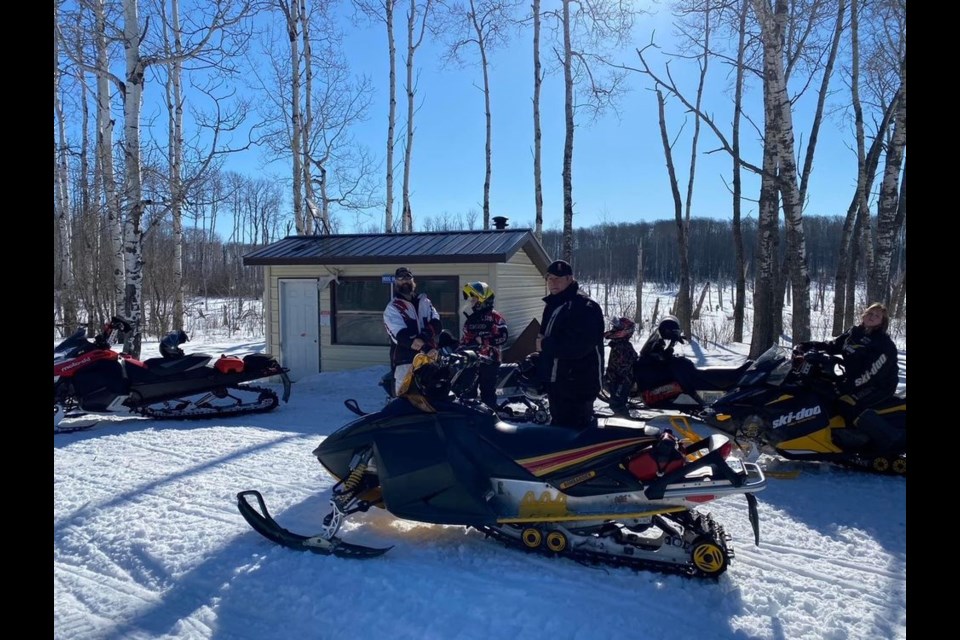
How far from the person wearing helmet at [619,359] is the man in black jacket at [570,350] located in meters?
2.20

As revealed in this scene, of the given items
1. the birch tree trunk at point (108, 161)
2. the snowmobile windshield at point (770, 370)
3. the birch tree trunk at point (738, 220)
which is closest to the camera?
the snowmobile windshield at point (770, 370)

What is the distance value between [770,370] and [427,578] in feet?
11.1

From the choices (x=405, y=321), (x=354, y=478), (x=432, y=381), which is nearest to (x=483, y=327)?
(x=405, y=321)

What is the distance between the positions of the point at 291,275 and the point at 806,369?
26.1 ft

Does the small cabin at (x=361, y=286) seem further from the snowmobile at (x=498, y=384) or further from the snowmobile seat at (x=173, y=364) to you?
the snowmobile seat at (x=173, y=364)

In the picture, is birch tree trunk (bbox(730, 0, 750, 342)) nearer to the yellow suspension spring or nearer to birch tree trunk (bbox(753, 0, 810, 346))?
birch tree trunk (bbox(753, 0, 810, 346))

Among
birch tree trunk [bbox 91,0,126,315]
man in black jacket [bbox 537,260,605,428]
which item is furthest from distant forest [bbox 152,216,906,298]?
man in black jacket [bbox 537,260,605,428]

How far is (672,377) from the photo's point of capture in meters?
5.69

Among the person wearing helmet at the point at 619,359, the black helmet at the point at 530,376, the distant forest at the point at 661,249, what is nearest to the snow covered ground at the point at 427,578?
the black helmet at the point at 530,376

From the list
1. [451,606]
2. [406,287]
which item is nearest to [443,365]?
[451,606]

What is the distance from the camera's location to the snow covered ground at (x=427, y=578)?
2525mm

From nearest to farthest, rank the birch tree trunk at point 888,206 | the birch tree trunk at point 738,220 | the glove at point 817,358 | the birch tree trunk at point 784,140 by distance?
the glove at point 817,358, the birch tree trunk at point 784,140, the birch tree trunk at point 888,206, the birch tree trunk at point 738,220

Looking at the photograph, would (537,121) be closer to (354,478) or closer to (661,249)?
(354,478)
